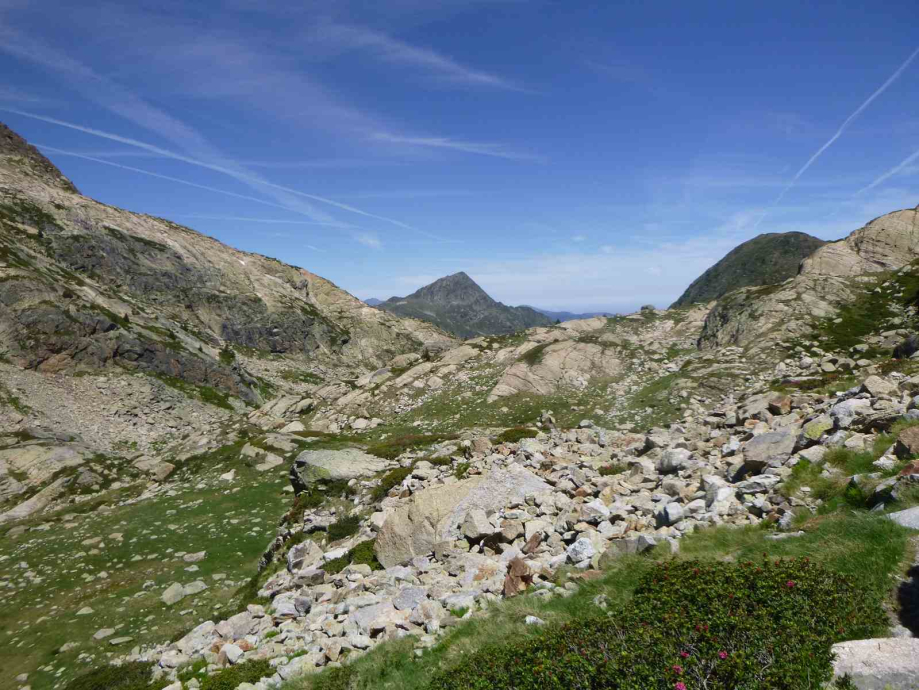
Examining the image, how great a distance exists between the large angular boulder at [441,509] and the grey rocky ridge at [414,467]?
105 millimetres

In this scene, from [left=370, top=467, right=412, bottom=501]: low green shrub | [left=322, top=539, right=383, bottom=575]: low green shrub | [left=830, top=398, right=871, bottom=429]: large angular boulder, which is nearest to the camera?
[left=830, top=398, right=871, bottom=429]: large angular boulder

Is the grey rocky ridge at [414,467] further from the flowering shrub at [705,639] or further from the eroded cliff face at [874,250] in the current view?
the flowering shrub at [705,639]

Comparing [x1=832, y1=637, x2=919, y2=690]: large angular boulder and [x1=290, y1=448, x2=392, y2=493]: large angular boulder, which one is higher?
[x1=832, y1=637, x2=919, y2=690]: large angular boulder

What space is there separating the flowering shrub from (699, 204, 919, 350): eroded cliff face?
42.1 meters

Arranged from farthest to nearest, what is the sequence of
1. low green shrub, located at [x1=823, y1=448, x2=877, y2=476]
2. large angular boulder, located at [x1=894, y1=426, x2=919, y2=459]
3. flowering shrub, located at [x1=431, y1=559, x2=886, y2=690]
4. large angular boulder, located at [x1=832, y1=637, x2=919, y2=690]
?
1. low green shrub, located at [x1=823, y1=448, x2=877, y2=476]
2. large angular boulder, located at [x1=894, y1=426, x2=919, y2=459]
3. flowering shrub, located at [x1=431, y1=559, x2=886, y2=690]
4. large angular boulder, located at [x1=832, y1=637, x2=919, y2=690]

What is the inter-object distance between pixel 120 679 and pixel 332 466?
1289 centimetres

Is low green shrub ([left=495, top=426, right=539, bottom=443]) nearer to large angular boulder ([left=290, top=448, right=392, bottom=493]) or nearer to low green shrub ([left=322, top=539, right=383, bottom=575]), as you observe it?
large angular boulder ([left=290, top=448, right=392, bottom=493])

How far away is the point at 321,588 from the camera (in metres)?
15.6

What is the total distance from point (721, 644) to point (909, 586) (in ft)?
12.3

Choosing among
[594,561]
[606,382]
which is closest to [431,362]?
[606,382]

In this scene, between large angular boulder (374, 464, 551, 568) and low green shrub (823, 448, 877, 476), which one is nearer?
low green shrub (823, 448, 877, 476)

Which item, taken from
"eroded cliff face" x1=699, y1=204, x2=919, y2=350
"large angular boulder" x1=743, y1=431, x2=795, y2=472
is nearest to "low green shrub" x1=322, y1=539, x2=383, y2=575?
"large angular boulder" x1=743, y1=431, x2=795, y2=472

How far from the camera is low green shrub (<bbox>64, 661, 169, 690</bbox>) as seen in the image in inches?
487

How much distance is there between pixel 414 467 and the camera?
76.2 ft
